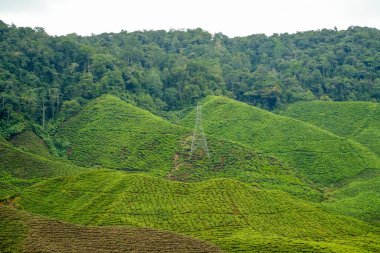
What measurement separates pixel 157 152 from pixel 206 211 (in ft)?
81.1

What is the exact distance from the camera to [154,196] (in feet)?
203

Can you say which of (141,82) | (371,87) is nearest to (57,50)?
(141,82)

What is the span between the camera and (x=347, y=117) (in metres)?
102

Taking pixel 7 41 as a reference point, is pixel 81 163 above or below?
below

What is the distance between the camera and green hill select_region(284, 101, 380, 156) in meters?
95.0

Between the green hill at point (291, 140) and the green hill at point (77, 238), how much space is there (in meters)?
34.8

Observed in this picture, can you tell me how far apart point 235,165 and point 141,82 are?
116ft

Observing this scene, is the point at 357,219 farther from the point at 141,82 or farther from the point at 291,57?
the point at 291,57

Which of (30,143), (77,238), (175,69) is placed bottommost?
(77,238)

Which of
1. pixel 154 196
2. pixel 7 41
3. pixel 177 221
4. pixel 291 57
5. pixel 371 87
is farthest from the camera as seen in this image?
pixel 291 57

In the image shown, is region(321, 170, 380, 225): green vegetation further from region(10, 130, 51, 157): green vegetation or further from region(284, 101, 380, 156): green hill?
region(10, 130, 51, 157): green vegetation

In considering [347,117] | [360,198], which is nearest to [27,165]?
[360,198]

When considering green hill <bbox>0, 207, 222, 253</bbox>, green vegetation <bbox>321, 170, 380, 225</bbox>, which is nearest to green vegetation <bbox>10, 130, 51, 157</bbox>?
green hill <bbox>0, 207, 222, 253</bbox>

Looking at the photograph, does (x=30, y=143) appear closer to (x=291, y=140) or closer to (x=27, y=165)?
(x=27, y=165)
